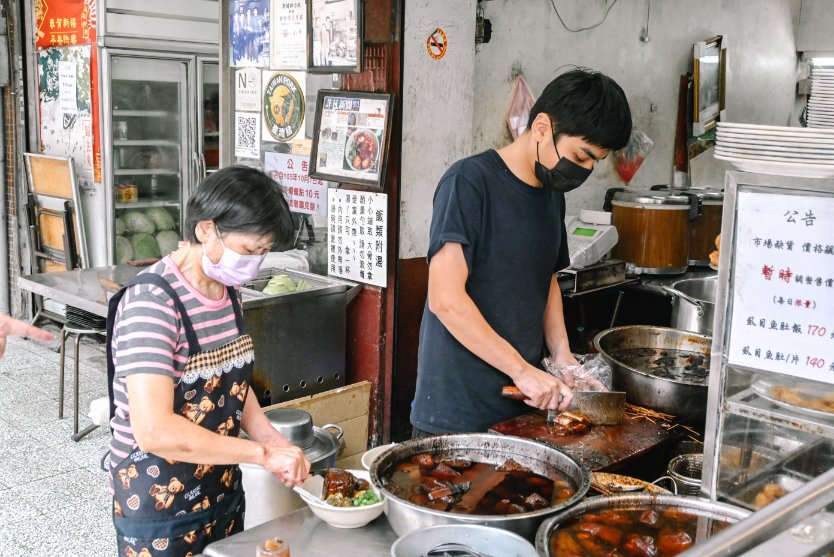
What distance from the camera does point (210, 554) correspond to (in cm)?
192

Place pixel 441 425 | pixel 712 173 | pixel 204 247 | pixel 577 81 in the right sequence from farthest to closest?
pixel 712 173, pixel 441 425, pixel 577 81, pixel 204 247

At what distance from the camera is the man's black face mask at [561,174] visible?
2.65 meters

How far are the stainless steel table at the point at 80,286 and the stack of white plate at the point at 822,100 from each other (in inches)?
144

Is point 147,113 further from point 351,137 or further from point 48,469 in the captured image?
point 48,469

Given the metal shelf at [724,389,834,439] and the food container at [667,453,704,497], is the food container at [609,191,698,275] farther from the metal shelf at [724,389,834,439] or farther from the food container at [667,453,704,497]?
the metal shelf at [724,389,834,439]

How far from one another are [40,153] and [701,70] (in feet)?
19.5

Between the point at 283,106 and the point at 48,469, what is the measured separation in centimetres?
263

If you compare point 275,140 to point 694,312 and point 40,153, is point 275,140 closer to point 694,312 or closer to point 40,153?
point 694,312

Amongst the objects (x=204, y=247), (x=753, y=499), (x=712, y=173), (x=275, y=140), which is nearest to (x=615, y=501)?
(x=753, y=499)

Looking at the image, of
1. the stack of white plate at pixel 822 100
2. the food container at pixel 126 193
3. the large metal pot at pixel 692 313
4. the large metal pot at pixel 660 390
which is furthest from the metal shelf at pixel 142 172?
the stack of white plate at pixel 822 100

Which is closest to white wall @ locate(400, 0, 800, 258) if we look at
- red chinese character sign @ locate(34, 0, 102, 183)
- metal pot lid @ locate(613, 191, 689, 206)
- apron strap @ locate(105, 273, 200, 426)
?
metal pot lid @ locate(613, 191, 689, 206)

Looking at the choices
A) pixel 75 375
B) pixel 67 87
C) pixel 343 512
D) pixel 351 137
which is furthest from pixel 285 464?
pixel 67 87

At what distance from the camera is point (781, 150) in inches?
70.2

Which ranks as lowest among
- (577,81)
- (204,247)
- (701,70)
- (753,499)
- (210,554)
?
(210,554)
